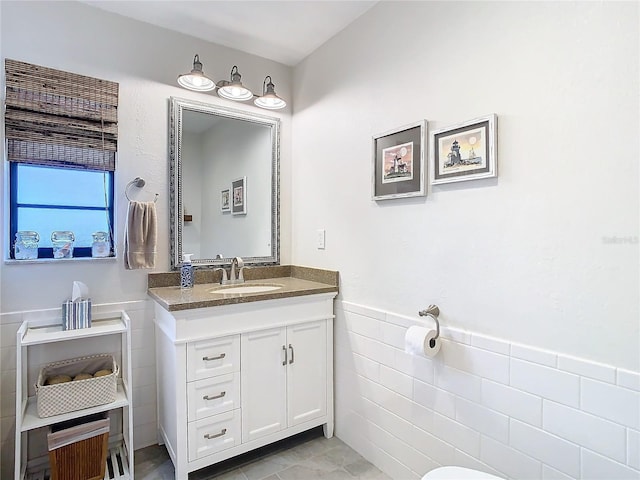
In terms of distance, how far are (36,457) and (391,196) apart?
225 centimetres

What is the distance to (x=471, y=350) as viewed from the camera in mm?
1479

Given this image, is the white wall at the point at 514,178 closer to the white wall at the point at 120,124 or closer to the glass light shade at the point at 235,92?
the glass light shade at the point at 235,92

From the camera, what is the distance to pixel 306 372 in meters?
2.11

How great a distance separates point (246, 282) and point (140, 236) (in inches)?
28.4

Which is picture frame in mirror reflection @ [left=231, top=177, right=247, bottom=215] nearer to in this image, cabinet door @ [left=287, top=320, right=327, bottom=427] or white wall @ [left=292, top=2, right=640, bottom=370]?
white wall @ [left=292, top=2, right=640, bottom=370]

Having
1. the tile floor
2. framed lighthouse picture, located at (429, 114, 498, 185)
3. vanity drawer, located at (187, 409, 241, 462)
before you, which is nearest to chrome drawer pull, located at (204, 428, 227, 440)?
vanity drawer, located at (187, 409, 241, 462)

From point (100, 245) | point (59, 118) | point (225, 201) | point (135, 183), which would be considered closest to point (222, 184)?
point (225, 201)

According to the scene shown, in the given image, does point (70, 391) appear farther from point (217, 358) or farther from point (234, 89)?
point (234, 89)

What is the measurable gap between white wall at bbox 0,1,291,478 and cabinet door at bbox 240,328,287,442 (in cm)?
65

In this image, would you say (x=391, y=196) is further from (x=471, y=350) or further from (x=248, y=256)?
(x=248, y=256)

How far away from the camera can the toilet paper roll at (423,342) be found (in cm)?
153

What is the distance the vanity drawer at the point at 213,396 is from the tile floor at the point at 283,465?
0.37 m

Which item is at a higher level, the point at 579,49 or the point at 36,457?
the point at 579,49

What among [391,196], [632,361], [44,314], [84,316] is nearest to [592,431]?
[632,361]
